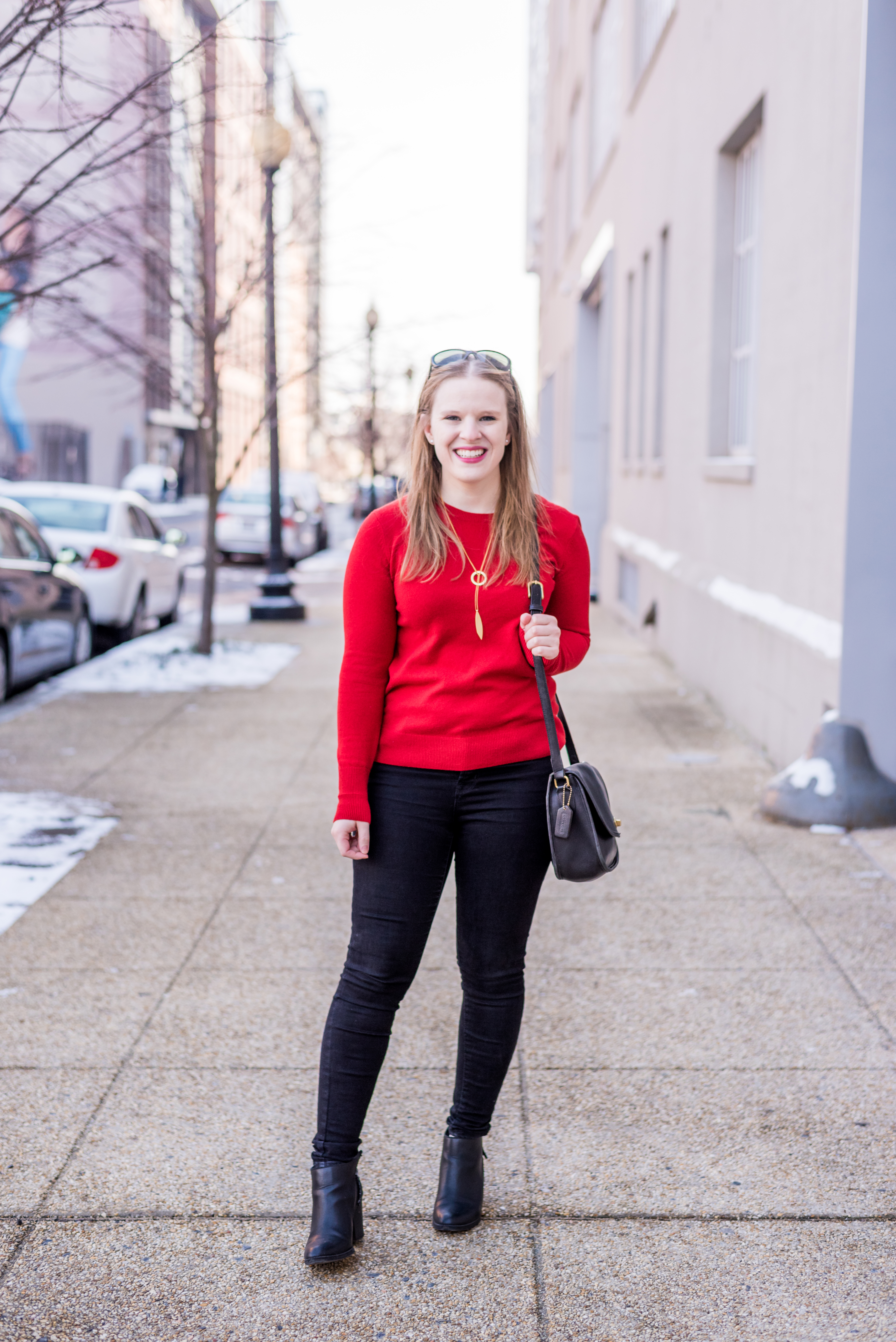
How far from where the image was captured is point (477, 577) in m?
2.86

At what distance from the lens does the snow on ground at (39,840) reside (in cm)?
556

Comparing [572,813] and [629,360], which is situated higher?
[629,360]

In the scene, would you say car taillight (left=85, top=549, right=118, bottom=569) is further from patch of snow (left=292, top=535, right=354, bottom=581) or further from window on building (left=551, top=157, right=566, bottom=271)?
window on building (left=551, top=157, right=566, bottom=271)

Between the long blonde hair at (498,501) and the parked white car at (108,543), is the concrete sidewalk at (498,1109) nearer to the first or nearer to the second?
the long blonde hair at (498,501)

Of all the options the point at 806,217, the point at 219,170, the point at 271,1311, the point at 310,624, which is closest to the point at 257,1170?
the point at 271,1311

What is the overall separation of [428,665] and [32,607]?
8422 millimetres

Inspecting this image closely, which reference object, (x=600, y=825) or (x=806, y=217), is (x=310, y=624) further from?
(x=600, y=825)

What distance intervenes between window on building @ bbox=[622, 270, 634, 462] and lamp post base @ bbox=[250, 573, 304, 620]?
4169 millimetres

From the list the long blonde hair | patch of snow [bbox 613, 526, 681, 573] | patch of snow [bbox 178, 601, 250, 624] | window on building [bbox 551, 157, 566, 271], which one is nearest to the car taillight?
patch of snow [bbox 178, 601, 250, 624]

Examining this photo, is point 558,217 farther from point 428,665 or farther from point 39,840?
point 428,665

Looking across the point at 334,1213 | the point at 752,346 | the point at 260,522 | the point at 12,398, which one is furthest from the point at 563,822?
the point at 12,398

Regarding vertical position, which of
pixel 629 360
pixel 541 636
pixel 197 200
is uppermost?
pixel 197 200

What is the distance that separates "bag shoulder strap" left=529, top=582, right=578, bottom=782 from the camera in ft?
9.37

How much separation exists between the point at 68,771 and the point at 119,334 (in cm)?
Result: 516
